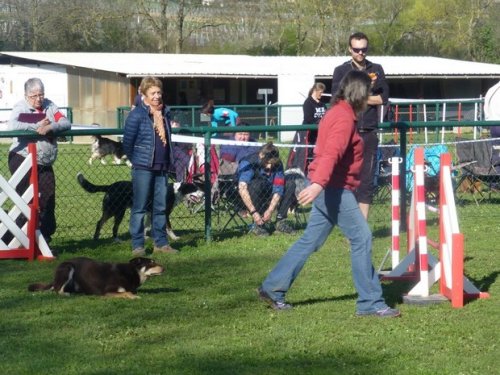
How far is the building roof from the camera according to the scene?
1566 inches

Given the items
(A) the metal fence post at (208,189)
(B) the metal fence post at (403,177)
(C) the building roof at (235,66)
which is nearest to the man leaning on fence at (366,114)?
(B) the metal fence post at (403,177)

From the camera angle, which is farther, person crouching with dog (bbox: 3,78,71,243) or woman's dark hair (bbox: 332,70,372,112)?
person crouching with dog (bbox: 3,78,71,243)

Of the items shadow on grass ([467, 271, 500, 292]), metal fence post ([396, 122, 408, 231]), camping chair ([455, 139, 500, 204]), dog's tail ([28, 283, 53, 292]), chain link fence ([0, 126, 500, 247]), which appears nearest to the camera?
dog's tail ([28, 283, 53, 292])

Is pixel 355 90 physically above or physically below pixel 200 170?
above

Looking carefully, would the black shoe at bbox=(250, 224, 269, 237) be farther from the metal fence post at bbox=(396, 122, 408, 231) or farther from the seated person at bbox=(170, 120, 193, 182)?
the seated person at bbox=(170, 120, 193, 182)

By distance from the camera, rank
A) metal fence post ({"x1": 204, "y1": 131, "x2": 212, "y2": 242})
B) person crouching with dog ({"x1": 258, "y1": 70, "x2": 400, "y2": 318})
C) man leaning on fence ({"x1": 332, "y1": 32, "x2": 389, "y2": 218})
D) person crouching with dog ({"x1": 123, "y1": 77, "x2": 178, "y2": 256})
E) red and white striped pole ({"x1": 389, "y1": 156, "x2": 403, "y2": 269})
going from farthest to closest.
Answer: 1. metal fence post ({"x1": 204, "y1": 131, "x2": 212, "y2": 242})
2. person crouching with dog ({"x1": 123, "y1": 77, "x2": 178, "y2": 256})
3. man leaning on fence ({"x1": 332, "y1": 32, "x2": 389, "y2": 218})
4. red and white striped pole ({"x1": 389, "y1": 156, "x2": 403, "y2": 269})
5. person crouching with dog ({"x1": 258, "y1": 70, "x2": 400, "y2": 318})

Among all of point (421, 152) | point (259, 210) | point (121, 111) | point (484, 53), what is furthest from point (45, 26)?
point (421, 152)

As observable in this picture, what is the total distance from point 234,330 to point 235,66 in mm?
36256

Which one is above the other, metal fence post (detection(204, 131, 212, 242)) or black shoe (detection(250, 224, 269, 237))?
metal fence post (detection(204, 131, 212, 242))

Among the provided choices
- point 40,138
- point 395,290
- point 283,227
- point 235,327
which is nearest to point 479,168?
point 283,227

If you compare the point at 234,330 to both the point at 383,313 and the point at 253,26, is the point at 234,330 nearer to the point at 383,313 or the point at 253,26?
the point at 383,313

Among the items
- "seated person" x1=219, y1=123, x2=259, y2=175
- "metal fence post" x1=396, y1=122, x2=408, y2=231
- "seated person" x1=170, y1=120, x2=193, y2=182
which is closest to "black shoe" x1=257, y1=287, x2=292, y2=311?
"metal fence post" x1=396, y1=122, x2=408, y2=231

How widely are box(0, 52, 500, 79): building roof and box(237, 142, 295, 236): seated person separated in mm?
26087

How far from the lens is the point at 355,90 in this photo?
24.1 feet
